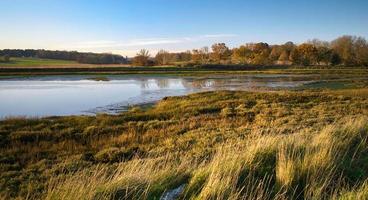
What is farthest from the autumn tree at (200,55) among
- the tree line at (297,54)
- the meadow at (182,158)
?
the meadow at (182,158)

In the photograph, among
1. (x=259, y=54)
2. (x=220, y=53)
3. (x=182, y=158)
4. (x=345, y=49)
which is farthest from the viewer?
(x=220, y=53)

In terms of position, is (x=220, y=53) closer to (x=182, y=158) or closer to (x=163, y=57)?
(x=163, y=57)

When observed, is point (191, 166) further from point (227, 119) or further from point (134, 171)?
point (227, 119)

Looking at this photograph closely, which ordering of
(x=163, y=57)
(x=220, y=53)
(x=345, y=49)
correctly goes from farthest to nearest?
(x=163, y=57) < (x=220, y=53) < (x=345, y=49)

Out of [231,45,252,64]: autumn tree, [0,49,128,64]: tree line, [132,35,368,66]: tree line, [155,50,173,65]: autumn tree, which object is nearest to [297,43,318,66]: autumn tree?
[132,35,368,66]: tree line

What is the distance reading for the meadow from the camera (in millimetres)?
6242

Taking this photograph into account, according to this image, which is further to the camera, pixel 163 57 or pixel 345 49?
pixel 163 57

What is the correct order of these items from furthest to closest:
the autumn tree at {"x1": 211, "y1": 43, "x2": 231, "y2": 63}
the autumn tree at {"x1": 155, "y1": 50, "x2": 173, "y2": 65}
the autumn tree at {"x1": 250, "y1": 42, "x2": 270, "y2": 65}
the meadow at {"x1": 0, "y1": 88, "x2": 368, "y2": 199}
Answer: the autumn tree at {"x1": 155, "y1": 50, "x2": 173, "y2": 65}
the autumn tree at {"x1": 211, "y1": 43, "x2": 231, "y2": 63}
the autumn tree at {"x1": 250, "y1": 42, "x2": 270, "y2": 65}
the meadow at {"x1": 0, "y1": 88, "x2": 368, "y2": 199}

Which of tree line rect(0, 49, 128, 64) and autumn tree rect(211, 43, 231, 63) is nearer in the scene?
autumn tree rect(211, 43, 231, 63)

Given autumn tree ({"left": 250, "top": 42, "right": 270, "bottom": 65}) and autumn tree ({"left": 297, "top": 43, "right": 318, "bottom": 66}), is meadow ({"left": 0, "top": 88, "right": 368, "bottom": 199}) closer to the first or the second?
autumn tree ({"left": 297, "top": 43, "right": 318, "bottom": 66})

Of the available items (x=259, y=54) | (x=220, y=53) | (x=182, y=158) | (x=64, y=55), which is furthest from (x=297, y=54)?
(x=182, y=158)

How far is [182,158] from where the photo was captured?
931cm

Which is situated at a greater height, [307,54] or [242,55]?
[307,54]

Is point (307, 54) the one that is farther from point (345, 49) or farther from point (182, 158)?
point (182, 158)
